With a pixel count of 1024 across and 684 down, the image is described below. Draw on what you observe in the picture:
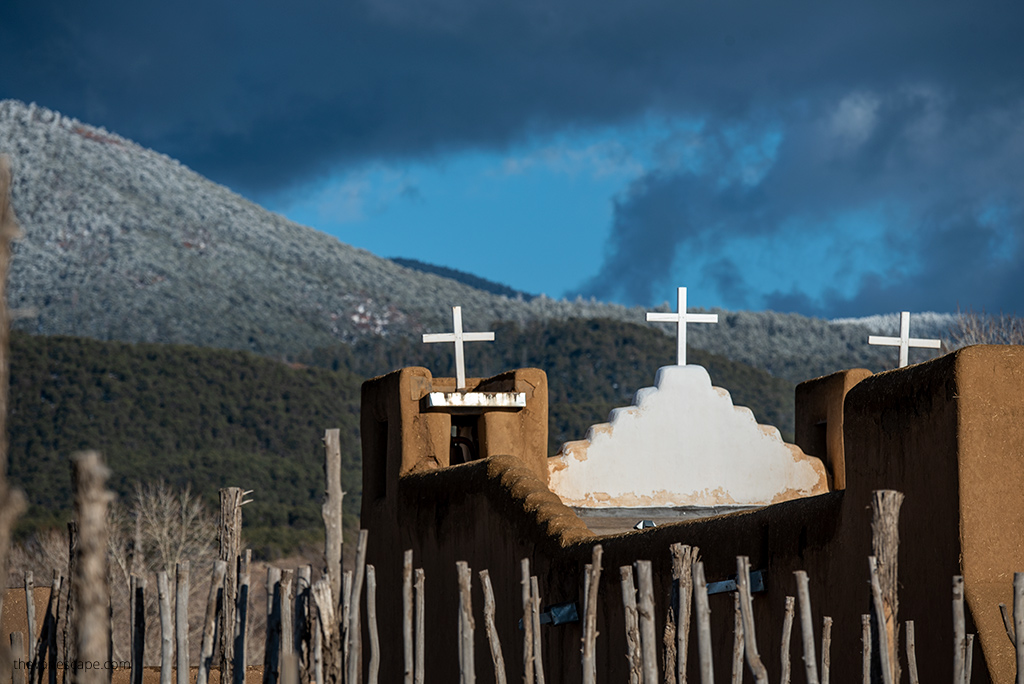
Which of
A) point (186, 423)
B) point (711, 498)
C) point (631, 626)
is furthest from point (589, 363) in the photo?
point (631, 626)

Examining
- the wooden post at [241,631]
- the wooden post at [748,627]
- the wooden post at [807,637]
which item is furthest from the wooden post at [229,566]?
the wooden post at [807,637]

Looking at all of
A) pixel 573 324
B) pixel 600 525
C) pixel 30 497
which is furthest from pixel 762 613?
pixel 573 324

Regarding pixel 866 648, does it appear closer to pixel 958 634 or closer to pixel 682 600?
Result: pixel 958 634

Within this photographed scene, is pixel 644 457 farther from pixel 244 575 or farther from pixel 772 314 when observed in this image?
pixel 772 314

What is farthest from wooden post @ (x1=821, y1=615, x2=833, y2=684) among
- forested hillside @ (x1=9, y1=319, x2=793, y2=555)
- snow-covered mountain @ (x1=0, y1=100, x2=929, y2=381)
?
snow-covered mountain @ (x1=0, y1=100, x2=929, y2=381)

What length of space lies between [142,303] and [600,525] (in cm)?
4935

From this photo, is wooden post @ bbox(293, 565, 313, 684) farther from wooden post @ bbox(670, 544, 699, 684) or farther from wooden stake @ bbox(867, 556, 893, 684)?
wooden stake @ bbox(867, 556, 893, 684)

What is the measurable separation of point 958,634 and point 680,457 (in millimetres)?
5922

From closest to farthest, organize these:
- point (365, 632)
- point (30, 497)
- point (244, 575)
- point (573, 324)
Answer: point (244, 575)
point (365, 632)
point (30, 497)
point (573, 324)

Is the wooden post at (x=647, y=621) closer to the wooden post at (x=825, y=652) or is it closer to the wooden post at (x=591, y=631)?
the wooden post at (x=591, y=631)

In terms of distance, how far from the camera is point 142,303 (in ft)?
187

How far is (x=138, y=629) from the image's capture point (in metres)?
5.66

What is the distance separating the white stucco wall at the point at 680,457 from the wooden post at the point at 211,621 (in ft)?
16.4

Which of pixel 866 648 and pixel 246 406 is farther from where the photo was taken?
pixel 246 406
